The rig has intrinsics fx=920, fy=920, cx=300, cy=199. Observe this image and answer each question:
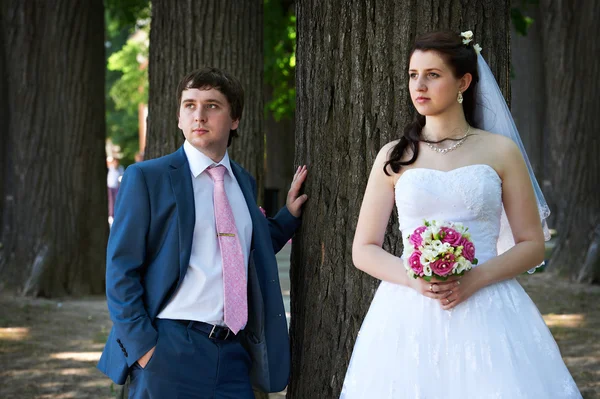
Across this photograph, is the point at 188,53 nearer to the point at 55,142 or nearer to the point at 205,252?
the point at 205,252

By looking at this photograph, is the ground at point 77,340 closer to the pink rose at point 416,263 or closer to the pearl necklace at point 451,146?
the pearl necklace at point 451,146

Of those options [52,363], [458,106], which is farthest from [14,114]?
[458,106]

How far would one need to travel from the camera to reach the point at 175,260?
385cm

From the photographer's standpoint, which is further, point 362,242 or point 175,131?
point 175,131

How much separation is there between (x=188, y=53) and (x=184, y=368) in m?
3.69

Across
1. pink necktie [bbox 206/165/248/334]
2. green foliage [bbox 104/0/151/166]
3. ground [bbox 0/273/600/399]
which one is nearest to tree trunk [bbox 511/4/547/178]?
green foliage [bbox 104/0/151/166]

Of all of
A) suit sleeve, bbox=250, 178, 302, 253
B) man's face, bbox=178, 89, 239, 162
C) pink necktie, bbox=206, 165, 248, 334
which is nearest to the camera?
pink necktie, bbox=206, 165, 248, 334

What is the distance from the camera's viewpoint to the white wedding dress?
11.0 ft

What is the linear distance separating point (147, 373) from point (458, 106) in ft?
5.50

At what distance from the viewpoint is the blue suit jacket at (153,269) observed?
3805 mm

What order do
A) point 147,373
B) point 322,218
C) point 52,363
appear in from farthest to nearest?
1. point 52,363
2. point 322,218
3. point 147,373

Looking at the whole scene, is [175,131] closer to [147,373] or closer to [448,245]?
[147,373]

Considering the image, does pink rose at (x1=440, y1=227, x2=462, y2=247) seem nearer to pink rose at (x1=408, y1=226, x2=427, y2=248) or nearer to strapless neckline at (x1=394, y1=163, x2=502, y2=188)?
pink rose at (x1=408, y1=226, x2=427, y2=248)

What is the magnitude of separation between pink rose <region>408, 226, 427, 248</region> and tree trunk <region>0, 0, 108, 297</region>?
9.06 m
